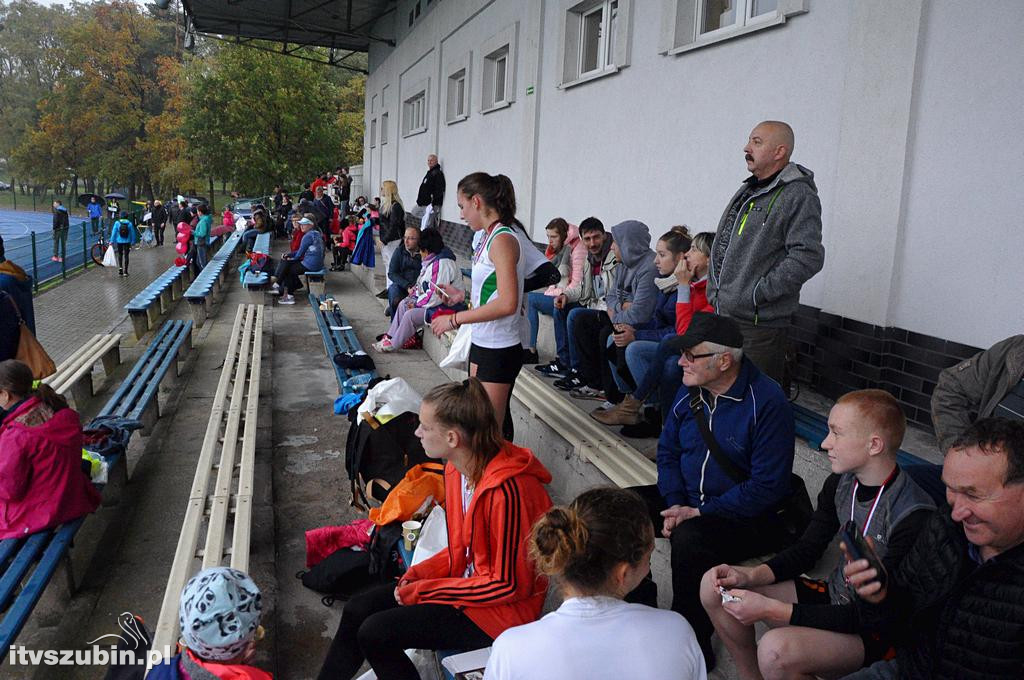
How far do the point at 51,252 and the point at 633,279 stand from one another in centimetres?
1759

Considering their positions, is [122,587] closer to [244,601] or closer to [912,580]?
[244,601]

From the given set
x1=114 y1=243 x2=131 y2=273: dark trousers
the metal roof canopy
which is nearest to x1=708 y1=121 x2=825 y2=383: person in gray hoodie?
the metal roof canopy

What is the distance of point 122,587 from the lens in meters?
4.09

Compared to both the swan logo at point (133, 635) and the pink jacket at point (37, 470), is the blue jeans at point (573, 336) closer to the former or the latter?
the pink jacket at point (37, 470)

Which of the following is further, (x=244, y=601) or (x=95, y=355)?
(x=95, y=355)

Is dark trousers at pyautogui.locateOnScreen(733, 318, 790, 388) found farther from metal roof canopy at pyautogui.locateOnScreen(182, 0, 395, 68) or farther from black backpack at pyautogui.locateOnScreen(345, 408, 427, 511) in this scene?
metal roof canopy at pyautogui.locateOnScreen(182, 0, 395, 68)

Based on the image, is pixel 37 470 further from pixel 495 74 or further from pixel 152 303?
pixel 495 74

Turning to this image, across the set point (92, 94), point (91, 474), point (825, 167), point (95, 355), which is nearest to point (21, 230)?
Answer: point (92, 94)

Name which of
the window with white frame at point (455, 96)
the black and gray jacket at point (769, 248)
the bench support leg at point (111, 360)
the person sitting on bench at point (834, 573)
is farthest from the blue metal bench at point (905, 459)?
the window with white frame at point (455, 96)

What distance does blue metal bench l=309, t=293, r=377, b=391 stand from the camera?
697 cm

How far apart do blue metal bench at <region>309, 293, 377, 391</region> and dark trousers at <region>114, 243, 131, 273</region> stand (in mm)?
11215

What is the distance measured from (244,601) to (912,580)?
6.33 ft

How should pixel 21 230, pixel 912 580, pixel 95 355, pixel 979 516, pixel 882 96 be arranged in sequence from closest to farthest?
1. pixel 979 516
2. pixel 912 580
3. pixel 882 96
4. pixel 95 355
5. pixel 21 230

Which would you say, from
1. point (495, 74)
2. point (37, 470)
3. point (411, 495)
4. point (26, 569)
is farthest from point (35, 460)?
point (495, 74)
